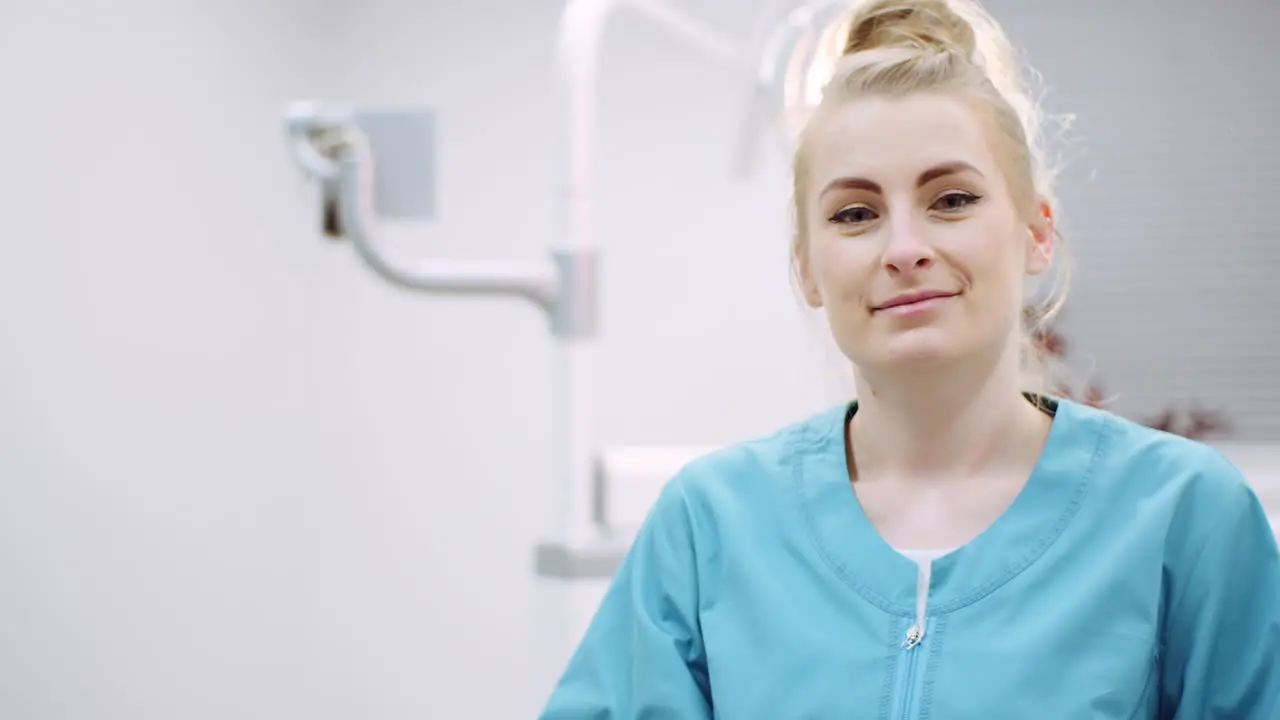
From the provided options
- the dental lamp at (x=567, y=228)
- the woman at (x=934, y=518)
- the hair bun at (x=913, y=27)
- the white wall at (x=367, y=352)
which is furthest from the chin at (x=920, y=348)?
the white wall at (x=367, y=352)

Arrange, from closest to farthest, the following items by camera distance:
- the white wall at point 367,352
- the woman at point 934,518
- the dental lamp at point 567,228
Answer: the woman at point 934,518 < the dental lamp at point 567,228 < the white wall at point 367,352

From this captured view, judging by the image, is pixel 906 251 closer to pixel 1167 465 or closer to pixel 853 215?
pixel 853 215

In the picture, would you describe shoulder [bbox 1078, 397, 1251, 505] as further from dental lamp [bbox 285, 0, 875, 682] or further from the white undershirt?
dental lamp [bbox 285, 0, 875, 682]

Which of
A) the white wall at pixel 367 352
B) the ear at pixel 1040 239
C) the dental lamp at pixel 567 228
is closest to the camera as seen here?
the ear at pixel 1040 239

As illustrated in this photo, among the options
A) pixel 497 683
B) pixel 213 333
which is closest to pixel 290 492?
pixel 213 333

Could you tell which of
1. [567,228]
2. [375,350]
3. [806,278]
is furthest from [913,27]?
[375,350]

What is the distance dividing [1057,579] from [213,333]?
1883 mm

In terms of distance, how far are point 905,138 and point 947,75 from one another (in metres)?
0.07

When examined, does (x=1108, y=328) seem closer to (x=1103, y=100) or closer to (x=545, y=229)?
(x=1103, y=100)

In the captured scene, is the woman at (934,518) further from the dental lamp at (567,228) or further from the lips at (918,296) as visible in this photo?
the dental lamp at (567,228)

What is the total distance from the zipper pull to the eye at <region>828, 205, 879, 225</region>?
0.90 ft

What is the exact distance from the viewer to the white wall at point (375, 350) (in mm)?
2344

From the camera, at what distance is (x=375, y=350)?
2816 mm

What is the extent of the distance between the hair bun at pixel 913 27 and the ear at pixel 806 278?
0.50 ft
